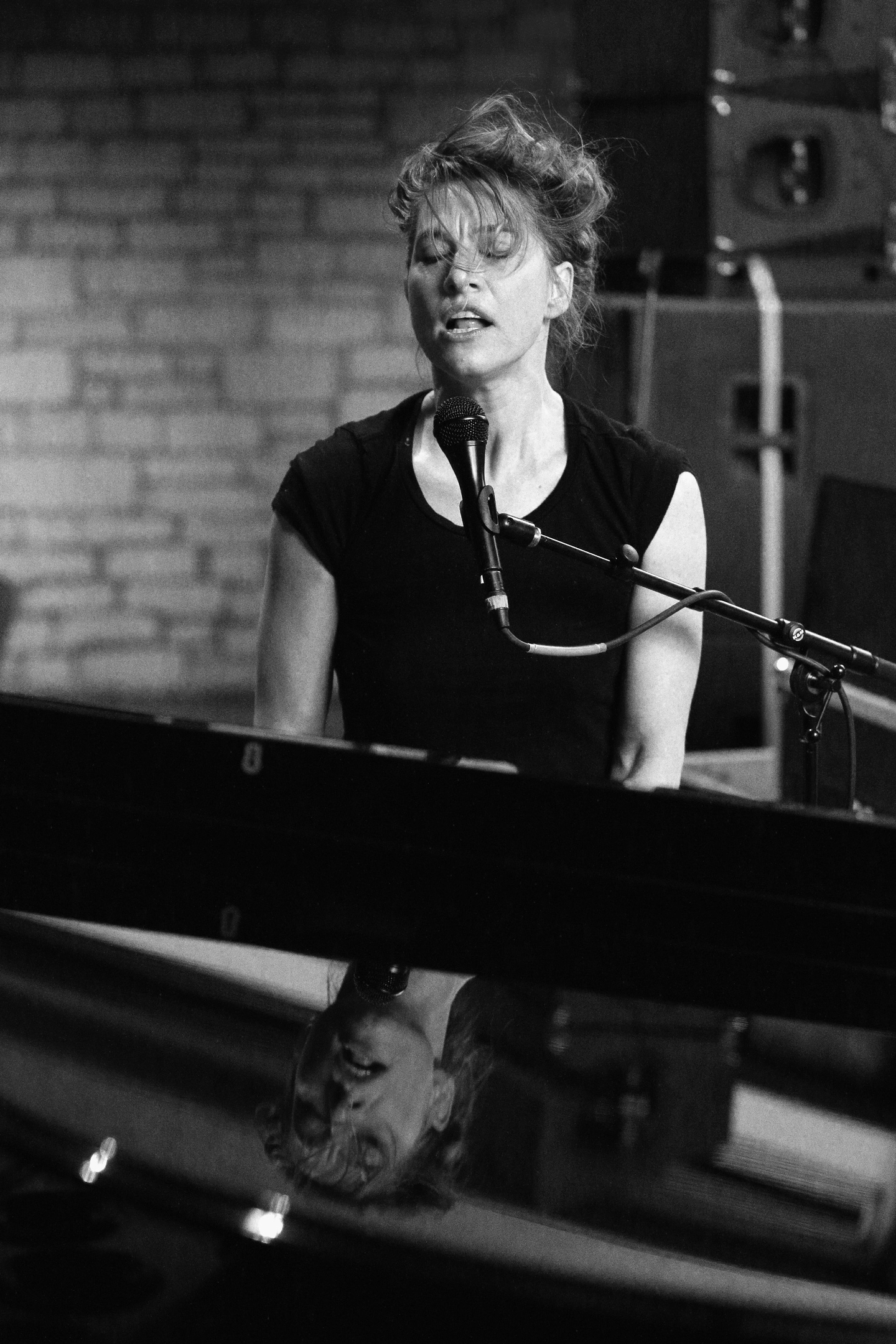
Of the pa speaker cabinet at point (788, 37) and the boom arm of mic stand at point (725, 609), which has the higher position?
the pa speaker cabinet at point (788, 37)

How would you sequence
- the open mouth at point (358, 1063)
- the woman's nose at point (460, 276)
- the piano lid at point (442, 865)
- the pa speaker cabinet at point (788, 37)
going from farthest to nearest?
the pa speaker cabinet at point (788, 37) < the woman's nose at point (460, 276) < the piano lid at point (442, 865) < the open mouth at point (358, 1063)

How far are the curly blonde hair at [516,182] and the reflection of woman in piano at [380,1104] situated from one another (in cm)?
64

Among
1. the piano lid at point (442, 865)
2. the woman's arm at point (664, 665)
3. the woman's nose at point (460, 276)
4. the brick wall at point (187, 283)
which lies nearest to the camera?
the piano lid at point (442, 865)

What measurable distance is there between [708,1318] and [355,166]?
3794 millimetres

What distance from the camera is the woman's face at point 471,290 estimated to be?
1.20 metres

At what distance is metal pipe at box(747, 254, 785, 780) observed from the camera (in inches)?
100

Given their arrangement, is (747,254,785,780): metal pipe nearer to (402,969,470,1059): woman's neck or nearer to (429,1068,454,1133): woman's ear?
(402,969,470,1059): woman's neck

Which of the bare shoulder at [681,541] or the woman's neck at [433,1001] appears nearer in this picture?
the woman's neck at [433,1001]

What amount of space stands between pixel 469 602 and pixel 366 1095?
61 centimetres

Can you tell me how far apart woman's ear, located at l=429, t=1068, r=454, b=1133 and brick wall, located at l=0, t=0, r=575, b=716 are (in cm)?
338

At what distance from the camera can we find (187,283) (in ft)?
13.4

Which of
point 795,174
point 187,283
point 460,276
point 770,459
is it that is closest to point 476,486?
point 460,276

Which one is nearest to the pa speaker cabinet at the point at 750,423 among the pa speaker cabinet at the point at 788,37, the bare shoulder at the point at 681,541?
the pa speaker cabinet at the point at 788,37

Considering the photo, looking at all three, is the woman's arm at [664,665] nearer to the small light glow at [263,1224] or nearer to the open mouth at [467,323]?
the open mouth at [467,323]
